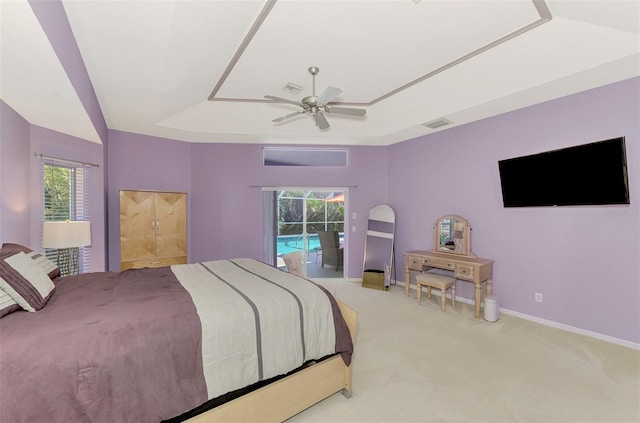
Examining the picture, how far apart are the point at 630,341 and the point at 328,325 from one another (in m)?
3.20

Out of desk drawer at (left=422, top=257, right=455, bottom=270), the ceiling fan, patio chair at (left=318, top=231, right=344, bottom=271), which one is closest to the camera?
the ceiling fan

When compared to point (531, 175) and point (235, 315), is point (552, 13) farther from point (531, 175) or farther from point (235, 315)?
point (235, 315)

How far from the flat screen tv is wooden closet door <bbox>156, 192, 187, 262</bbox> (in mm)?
5042

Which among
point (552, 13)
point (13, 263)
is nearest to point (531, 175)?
point (552, 13)

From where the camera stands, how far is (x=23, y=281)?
5.65 feet

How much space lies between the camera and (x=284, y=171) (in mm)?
5438

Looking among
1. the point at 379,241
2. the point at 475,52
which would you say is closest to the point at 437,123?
the point at 475,52

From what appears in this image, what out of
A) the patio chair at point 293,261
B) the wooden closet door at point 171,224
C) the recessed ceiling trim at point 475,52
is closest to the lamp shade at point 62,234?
the wooden closet door at point 171,224

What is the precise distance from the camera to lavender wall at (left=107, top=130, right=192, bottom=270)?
452 cm

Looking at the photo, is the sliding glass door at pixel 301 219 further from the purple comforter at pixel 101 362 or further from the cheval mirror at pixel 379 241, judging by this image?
the purple comforter at pixel 101 362

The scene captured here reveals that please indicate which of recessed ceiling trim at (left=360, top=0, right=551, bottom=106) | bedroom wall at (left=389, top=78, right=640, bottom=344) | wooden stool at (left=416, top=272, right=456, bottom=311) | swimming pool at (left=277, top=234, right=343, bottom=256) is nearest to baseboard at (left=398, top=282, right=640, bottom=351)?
bedroom wall at (left=389, top=78, right=640, bottom=344)

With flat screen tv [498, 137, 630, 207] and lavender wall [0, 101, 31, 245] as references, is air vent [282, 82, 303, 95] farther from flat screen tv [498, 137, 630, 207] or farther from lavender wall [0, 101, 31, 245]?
flat screen tv [498, 137, 630, 207]

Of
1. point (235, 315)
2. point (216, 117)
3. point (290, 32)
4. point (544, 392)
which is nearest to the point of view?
point (235, 315)

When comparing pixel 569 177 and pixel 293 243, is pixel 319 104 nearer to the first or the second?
pixel 569 177
